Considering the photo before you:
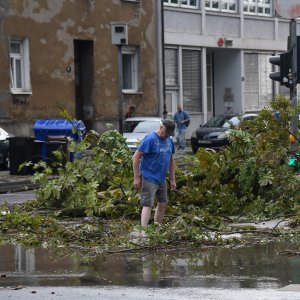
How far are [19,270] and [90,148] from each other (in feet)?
20.0

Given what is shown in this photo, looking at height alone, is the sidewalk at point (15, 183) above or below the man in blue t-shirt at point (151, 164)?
below

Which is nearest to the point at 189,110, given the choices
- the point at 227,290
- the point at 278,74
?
the point at 278,74

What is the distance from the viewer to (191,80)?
45062 millimetres

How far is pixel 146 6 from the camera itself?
40594 millimetres

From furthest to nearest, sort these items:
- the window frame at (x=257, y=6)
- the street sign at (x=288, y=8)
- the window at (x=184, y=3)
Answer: the window frame at (x=257, y=6), the window at (x=184, y=3), the street sign at (x=288, y=8)

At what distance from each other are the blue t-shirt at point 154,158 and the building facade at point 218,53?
29178 millimetres

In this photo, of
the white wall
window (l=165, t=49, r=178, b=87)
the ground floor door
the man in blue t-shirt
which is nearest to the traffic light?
the man in blue t-shirt

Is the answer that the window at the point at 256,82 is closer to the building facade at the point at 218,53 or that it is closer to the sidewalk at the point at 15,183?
the building facade at the point at 218,53

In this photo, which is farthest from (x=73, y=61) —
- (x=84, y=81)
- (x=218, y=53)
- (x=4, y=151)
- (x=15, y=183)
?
(x=15, y=183)

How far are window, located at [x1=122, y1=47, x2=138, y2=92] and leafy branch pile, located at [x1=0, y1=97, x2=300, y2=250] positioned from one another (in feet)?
76.7

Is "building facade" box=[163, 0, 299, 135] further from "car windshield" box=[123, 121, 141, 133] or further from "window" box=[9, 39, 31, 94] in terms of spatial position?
"car windshield" box=[123, 121, 141, 133]

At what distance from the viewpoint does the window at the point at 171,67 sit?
43.0 meters

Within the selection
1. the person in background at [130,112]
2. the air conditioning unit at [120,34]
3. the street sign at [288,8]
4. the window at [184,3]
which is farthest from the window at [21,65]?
the street sign at [288,8]

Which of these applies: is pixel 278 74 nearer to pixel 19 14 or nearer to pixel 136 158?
pixel 136 158
